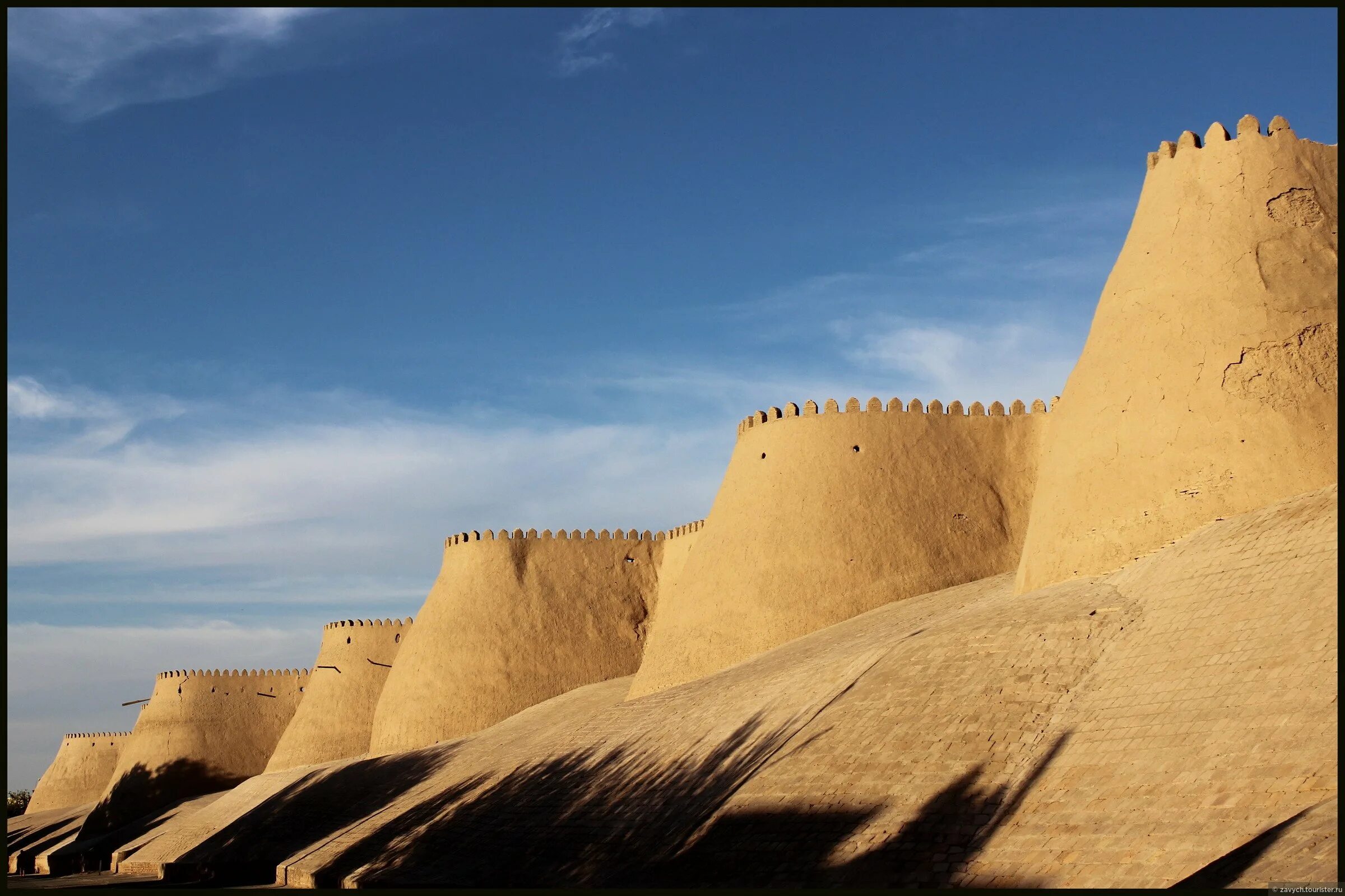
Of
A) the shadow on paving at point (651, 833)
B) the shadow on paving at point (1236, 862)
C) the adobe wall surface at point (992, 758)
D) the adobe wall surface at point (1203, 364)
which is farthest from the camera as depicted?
the adobe wall surface at point (1203, 364)

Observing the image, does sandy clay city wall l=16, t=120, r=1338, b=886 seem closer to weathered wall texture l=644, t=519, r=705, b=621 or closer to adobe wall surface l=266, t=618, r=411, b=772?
weathered wall texture l=644, t=519, r=705, b=621

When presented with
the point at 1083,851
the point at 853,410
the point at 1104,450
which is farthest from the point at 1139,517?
the point at 853,410

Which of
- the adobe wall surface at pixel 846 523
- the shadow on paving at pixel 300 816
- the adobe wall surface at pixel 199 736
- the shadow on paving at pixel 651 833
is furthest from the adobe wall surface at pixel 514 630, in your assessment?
the adobe wall surface at pixel 199 736

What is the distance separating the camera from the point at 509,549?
32688mm

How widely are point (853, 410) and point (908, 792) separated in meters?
12.8

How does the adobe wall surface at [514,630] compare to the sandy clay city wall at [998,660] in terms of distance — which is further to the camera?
the adobe wall surface at [514,630]

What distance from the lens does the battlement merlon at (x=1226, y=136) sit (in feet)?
56.5

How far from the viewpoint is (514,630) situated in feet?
103

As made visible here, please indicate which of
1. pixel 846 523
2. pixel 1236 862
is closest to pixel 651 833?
pixel 1236 862

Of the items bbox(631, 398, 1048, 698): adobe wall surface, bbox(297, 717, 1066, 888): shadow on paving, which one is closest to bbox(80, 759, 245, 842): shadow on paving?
bbox(631, 398, 1048, 698): adobe wall surface

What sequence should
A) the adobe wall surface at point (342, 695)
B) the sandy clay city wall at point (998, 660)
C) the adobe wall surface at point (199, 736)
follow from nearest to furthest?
1. the sandy clay city wall at point (998, 660)
2. the adobe wall surface at point (342, 695)
3. the adobe wall surface at point (199, 736)

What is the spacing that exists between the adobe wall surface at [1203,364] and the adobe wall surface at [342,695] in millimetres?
24795

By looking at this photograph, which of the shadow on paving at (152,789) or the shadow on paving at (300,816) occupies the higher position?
the shadow on paving at (300,816)

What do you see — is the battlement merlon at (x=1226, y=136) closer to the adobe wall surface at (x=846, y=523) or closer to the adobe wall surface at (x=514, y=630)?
the adobe wall surface at (x=846, y=523)
